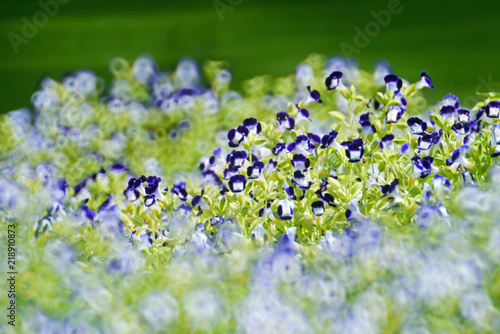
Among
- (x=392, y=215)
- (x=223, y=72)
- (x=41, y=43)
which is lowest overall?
(x=392, y=215)

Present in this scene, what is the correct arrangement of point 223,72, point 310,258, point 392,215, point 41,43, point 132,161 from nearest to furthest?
point 310,258 < point 392,215 < point 132,161 < point 223,72 < point 41,43

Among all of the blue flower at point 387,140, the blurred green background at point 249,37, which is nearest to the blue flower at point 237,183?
the blue flower at point 387,140

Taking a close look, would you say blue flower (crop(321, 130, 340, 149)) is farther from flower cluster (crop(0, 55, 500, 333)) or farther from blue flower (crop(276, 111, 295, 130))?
blue flower (crop(276, 111, 295, 130))

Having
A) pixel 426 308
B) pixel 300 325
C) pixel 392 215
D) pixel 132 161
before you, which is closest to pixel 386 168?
pixel 392 215

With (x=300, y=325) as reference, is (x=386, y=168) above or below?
above

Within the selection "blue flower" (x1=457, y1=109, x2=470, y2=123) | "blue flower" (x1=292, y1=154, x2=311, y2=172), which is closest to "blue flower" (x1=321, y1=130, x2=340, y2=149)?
"blue flower" (x1=292, y1=154, x2=311, y2=172)

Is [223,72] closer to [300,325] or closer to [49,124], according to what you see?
[49,124]
